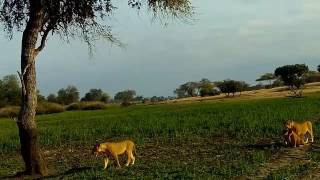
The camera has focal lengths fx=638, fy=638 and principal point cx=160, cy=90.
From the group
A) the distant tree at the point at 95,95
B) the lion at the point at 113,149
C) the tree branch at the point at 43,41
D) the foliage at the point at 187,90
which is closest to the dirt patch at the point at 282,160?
the lion at the point at 113,149

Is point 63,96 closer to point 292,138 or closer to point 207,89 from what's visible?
point 207,89

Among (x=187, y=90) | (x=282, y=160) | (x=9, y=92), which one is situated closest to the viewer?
(x=282, y=160)

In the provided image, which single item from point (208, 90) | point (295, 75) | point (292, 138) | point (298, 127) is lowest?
point (292, 138)

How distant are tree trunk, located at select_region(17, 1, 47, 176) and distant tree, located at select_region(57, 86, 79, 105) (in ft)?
333

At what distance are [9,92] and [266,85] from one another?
68338 millimetres

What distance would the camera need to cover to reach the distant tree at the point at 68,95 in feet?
392

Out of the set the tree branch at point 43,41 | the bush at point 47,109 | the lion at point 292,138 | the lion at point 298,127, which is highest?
the tree branch at point 43,41

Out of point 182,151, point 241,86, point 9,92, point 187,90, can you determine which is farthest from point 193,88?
point 182,151

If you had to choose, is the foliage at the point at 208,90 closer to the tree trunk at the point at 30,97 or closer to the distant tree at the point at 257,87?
the distant tree at the point at 257,87

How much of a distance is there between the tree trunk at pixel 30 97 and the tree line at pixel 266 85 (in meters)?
68.9

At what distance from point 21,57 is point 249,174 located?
729 cm

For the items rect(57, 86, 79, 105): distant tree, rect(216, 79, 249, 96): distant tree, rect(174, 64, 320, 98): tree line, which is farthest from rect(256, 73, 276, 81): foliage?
rect(57, 86, 79, 105): distant tree

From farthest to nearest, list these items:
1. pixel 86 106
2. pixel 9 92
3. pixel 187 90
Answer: pixel 187 90 → pixel 9 92 → pixel 86 106

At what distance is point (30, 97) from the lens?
59.3 ft
